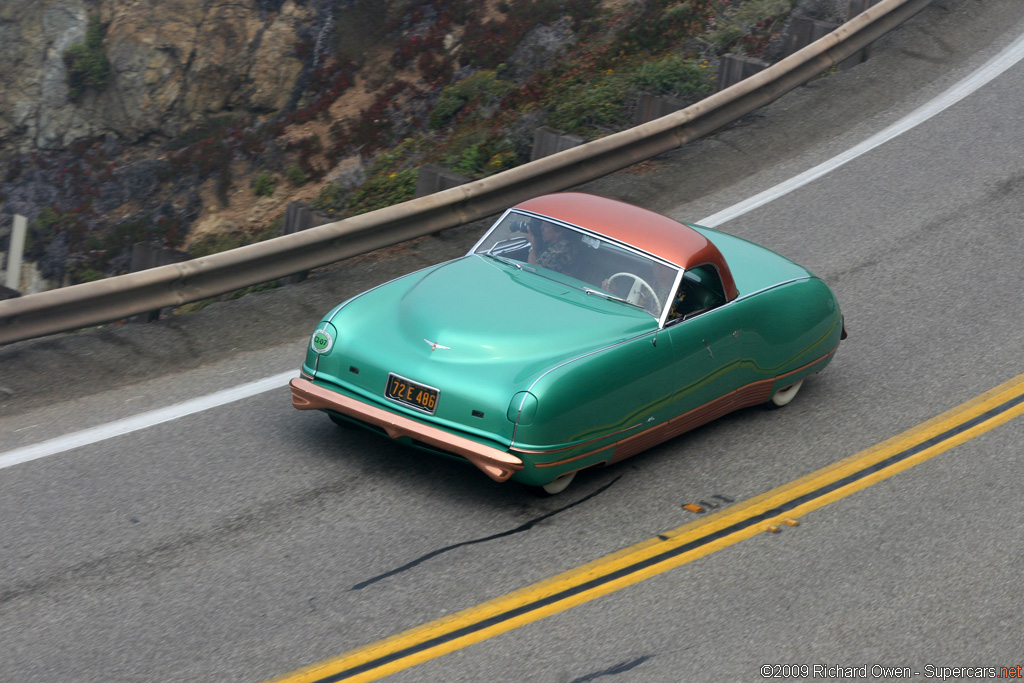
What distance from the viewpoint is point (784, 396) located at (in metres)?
7.38

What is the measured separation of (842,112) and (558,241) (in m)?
7.02

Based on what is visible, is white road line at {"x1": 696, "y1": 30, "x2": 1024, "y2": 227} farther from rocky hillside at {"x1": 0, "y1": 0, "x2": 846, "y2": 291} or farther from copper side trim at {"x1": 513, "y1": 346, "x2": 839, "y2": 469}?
copper side trim at {"x1": 513, "y1": 346, "x2": 839, "y2": 469}

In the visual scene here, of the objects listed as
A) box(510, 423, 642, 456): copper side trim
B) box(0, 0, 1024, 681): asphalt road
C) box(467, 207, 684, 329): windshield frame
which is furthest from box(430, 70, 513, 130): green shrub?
box(510, 423, 642, 456): copper side trim

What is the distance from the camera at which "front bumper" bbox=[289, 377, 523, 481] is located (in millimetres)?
5520

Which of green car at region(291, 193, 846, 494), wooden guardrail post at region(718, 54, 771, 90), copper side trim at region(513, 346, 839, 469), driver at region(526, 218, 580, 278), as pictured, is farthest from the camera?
wooden guardrail post at region(718, 54, 771, 90)

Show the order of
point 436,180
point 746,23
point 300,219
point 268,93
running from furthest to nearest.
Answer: point 268,93 → point 746,23 → point 436,180 → point 300,219

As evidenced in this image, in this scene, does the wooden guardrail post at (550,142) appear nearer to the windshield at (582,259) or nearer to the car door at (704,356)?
the windshield at (582,259)

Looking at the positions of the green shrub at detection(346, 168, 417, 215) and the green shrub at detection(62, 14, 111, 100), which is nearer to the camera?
the green shrub at detection(346, 168, 417, 215)

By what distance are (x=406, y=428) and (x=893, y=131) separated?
8.57 metres

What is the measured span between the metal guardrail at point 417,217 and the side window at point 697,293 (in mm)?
3164

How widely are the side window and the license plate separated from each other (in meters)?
1.61

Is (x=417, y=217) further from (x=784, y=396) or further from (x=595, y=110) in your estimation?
(x=595, y=110)

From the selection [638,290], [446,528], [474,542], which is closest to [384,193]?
[638,290]

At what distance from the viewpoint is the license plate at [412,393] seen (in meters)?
5.71
